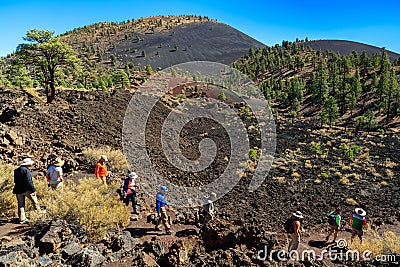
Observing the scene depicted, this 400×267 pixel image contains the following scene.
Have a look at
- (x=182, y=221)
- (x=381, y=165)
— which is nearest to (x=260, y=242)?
(x=182, y=221)

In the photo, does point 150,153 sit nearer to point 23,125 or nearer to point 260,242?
point 23,125

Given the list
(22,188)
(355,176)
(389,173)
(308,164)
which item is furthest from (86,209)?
(389,173)

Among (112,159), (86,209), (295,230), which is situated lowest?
(295,230)

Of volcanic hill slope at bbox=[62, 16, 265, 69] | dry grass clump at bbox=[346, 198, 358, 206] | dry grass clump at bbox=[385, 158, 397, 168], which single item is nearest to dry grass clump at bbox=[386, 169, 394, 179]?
dry grass clump at bbox=[385, 158, 397, 168]

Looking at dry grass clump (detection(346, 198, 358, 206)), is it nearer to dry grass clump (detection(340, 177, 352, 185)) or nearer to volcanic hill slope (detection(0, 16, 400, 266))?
volcanic hill slope (detection(0, 16, 400, 266))

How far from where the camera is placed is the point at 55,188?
6676 millimetres

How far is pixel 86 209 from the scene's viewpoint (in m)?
5.57

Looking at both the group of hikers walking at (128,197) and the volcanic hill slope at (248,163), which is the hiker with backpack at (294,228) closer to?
the group of hikers walking at (128,197)

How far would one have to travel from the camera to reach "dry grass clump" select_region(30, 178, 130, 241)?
5.38 meters

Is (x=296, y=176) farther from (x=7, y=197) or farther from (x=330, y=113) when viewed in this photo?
(x=330, y=113)

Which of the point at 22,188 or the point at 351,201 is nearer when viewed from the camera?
the point at 22,188

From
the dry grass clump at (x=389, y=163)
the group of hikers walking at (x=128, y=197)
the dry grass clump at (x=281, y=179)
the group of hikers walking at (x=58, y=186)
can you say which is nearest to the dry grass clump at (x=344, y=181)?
the dry grass clump at (x=281, y=179)

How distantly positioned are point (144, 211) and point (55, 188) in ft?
7.66

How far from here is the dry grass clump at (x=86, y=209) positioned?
17.6 ft
